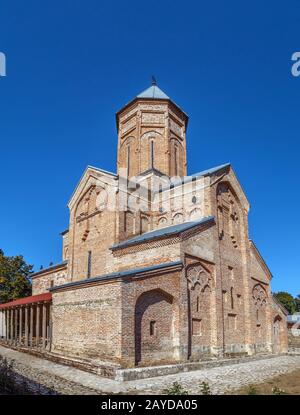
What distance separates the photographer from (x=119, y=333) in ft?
38.7

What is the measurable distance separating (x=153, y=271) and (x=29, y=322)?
10.1 m

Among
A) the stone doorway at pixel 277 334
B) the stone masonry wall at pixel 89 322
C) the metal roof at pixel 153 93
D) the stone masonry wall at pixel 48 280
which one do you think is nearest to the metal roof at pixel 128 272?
the stone masonry wall at pixel 89 322

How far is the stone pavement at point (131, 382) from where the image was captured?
921 centimetres

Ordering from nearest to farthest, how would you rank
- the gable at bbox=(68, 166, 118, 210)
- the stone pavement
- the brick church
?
the stone pavement < the brick church < the gable at bbox=(68, 166, 118, 210)

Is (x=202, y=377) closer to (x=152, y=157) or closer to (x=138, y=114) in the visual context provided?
(x=152, y=157)

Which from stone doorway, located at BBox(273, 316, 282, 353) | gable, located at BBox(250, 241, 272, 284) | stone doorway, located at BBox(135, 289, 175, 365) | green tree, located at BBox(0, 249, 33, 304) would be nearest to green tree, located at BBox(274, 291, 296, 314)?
stone doorway, located at BBox(273, 316, 282, 353)

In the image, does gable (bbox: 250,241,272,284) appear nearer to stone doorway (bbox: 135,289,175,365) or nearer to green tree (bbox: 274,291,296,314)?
stone doorway (bbox: 135,289,175,365)

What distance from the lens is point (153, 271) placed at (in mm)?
13125

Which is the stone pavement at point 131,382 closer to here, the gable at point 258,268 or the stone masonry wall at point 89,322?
the stone masonry wall at point 89,322

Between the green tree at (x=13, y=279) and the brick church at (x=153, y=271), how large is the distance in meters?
5.71

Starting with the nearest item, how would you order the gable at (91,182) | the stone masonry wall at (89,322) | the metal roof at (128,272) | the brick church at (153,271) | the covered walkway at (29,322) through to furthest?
the stone masonry wall at (89,322)
the metal roof at (128,272)
the brick church at (153,271)
the covered walkway at (29,322)
the gable at (91,182)

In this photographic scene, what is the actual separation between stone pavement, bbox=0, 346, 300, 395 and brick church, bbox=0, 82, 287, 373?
1145 millimetres

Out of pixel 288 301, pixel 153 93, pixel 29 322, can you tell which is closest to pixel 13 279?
pixel 29 322

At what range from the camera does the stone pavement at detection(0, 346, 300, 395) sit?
363 inches
